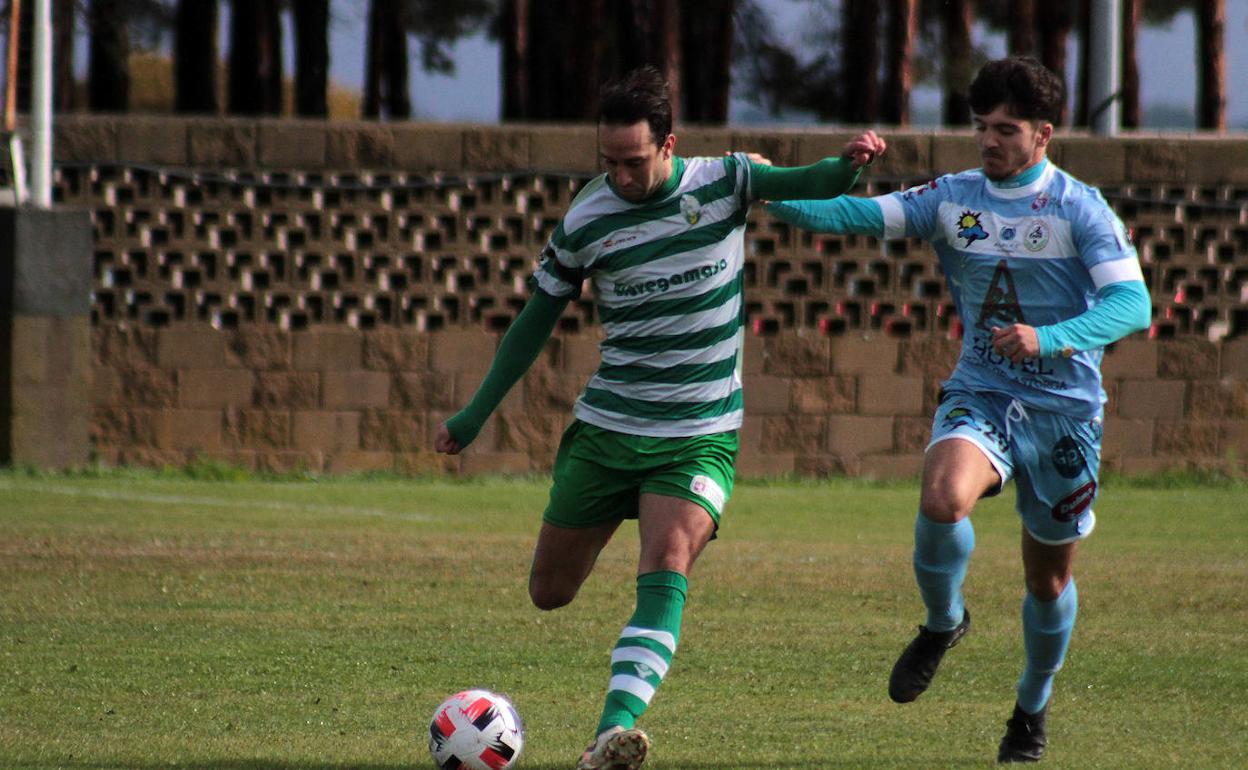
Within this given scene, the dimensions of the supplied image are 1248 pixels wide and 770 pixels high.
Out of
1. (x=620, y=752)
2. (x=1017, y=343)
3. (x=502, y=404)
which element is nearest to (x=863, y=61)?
(x=502, y=404)

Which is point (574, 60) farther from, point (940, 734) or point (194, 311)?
point (940, 734)

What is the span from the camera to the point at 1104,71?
17.2 m

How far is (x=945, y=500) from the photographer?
19.5 ft

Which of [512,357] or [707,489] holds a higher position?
[512,357]

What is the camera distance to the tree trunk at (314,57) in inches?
1009

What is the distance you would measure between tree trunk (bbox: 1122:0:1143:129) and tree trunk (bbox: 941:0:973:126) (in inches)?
138

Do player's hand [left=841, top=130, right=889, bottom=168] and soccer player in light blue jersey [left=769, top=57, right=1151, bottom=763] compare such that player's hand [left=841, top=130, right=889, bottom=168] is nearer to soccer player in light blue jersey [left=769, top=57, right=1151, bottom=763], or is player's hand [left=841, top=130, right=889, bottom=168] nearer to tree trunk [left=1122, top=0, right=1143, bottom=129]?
soccer player in light blue jersey [left=769, top=57, right=1151, bottom=763]

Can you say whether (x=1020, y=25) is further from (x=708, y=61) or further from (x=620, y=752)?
(x=620, y=752)

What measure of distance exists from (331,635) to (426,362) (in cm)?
809

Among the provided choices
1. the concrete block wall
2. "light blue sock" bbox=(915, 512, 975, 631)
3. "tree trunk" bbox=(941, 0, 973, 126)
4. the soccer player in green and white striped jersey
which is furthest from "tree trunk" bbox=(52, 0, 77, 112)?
"light blue sock" bbox=(915, 512, 975, 631)

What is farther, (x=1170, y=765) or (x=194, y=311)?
(x=194, y=311)

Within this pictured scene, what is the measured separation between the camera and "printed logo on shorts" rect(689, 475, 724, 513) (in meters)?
6.00

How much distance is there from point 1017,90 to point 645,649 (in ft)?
6.84

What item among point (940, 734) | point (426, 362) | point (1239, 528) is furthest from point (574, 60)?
point (940, 734)
